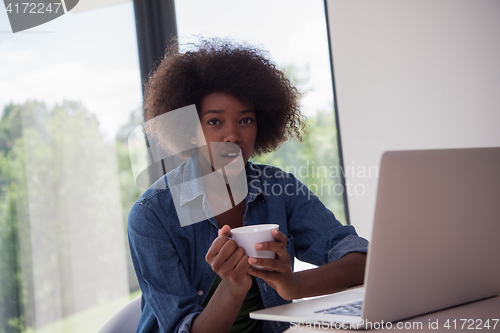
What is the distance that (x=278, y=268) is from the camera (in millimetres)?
771

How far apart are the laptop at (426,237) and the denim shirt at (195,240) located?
0.36 meters

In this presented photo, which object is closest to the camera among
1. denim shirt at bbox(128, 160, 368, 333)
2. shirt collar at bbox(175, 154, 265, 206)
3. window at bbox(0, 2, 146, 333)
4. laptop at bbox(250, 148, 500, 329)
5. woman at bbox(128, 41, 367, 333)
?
laptop at bbox(250, 148, 500, 329)

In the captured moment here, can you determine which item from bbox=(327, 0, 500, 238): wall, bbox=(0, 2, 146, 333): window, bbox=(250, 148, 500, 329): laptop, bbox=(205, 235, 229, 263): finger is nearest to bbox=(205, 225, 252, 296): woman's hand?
→ bbox=(205, 235, 229, 263): finger

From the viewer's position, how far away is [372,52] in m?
1.97

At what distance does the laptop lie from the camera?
1.82ft

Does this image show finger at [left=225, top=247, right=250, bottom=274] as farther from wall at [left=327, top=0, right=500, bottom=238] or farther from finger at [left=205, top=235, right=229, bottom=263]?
wall at [left=327, top=0, right=500, bottom=238]

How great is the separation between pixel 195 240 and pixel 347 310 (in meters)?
0.58

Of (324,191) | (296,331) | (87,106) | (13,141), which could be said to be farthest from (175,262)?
(324,191)

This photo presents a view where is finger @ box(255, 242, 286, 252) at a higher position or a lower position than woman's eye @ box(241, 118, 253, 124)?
lower

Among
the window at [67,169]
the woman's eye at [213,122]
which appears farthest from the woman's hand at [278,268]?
the window at [67,169]

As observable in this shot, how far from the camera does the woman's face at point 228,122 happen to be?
122cm

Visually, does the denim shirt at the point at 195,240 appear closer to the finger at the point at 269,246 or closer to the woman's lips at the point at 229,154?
the woman's lips at the point at 229,154

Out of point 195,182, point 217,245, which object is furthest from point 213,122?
point 217,245

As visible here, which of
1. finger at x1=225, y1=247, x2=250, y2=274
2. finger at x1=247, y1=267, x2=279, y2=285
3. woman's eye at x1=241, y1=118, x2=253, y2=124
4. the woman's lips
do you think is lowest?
finger at x1=247, y1=267, x2=279, y2=285
